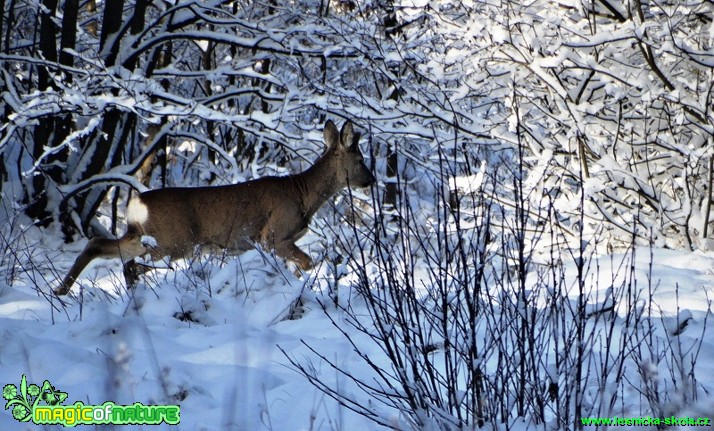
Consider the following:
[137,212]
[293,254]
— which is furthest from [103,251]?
[293,254]

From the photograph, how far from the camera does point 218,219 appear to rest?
8.44 m

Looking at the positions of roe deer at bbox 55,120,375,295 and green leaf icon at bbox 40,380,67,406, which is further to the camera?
roe deer at bbox 55,120,375,295

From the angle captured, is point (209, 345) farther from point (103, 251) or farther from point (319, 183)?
point (319, 183)

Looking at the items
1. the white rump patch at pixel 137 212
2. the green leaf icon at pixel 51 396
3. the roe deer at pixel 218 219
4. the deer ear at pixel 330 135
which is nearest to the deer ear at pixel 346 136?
the deer ear at pixel 330 135

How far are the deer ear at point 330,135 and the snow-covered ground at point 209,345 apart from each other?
339cm

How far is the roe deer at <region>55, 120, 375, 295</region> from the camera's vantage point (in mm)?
8219

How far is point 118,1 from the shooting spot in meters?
11.4

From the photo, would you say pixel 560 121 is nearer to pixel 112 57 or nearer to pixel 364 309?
pixel 364 309

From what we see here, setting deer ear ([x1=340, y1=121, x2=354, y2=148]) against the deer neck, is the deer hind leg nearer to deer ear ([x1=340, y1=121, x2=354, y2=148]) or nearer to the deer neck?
the deer neck

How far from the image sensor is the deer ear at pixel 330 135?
9617 mm

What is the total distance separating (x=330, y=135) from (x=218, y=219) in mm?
1795

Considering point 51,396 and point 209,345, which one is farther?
point 209,345

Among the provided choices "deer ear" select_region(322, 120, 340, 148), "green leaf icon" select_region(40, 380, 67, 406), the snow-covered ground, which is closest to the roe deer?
"deer ear" select_region(322, 120, 340, 148)

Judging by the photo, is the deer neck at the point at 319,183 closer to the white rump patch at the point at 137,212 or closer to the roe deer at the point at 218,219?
the roe deer at the point at 218,219
